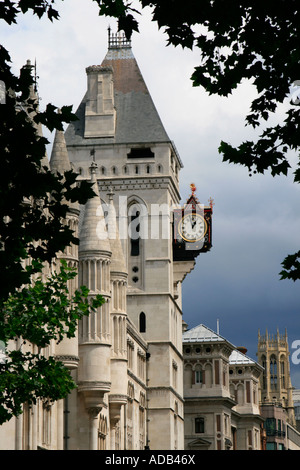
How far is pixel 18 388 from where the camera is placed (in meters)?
30.0

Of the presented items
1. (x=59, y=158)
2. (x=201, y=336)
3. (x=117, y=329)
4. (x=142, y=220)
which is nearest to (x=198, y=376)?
(x=201, y=336)

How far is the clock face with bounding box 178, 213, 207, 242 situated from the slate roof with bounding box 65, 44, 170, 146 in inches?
260

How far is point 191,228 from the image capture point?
88750mm

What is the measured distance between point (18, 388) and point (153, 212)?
57.6 metres

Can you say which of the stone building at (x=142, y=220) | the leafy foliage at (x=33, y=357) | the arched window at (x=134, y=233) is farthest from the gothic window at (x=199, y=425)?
the leafy foliage at (x=33, y=357)

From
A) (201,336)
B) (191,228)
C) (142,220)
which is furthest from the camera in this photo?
(201,336)

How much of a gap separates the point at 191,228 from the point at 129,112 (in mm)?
10761

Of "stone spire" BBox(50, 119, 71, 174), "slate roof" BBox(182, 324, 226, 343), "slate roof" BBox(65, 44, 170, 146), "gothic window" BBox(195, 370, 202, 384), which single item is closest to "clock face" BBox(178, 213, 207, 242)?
"slate roof" BBox(65, 44, 170, 146)

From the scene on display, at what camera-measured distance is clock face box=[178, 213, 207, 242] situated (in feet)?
290

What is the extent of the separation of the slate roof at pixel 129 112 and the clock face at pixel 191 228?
6.61 m

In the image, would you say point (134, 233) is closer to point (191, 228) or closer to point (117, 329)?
point (191, 228)

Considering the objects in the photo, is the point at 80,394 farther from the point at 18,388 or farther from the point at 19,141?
the point at 19,141
